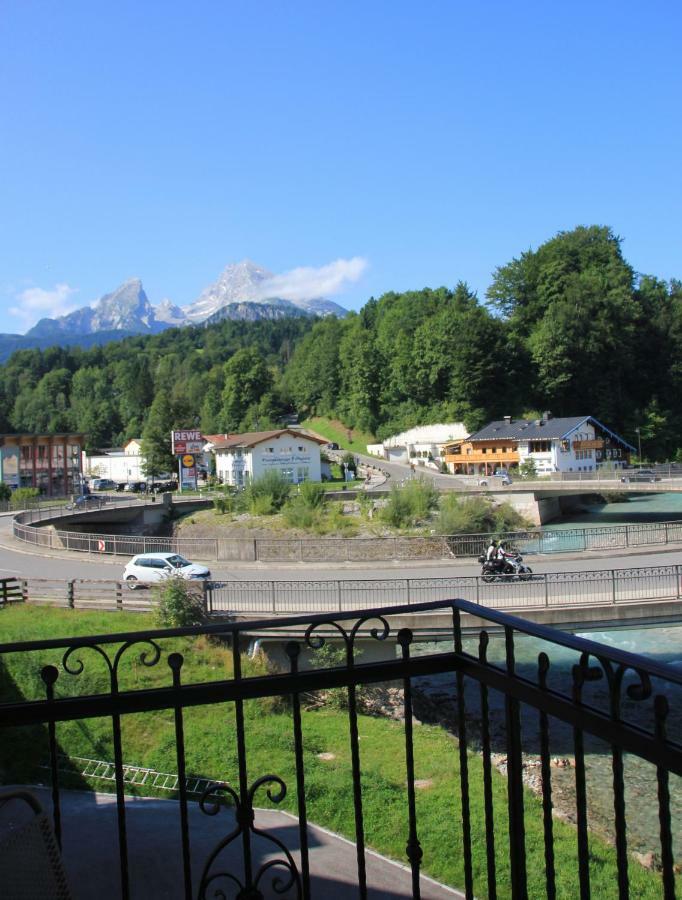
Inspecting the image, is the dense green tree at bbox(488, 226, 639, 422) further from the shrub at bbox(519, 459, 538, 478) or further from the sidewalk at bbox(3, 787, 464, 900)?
the sidewalk at bbox(3, 787, 464, 900)

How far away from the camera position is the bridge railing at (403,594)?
18844 mm

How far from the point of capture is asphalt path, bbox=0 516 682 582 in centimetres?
2623

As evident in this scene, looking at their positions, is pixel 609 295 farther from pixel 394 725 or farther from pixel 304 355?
pixel 394 725

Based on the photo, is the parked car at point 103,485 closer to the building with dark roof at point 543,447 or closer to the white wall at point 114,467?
the white wall at point 114,467

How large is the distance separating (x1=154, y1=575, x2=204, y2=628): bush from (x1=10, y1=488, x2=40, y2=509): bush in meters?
41.2

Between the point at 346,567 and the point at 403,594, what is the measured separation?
21.5ft

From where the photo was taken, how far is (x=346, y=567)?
28.3 meters

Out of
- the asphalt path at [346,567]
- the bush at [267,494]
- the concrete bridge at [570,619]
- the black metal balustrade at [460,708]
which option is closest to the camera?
the black metal balustrade at [460,708]

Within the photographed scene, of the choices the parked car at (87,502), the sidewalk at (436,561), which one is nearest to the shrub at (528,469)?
the sidewalk at (436,561)

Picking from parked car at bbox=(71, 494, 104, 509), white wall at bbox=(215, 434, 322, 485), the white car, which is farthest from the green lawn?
the white car

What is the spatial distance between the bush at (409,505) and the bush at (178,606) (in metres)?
24.2

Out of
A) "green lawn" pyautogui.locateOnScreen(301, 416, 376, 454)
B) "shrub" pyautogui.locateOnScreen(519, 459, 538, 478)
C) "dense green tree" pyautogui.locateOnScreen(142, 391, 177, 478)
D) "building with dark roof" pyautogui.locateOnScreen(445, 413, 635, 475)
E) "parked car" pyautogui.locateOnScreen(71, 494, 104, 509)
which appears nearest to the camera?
"parked car" pyautogui.locateOnScreen(71, 494, 104, 509)

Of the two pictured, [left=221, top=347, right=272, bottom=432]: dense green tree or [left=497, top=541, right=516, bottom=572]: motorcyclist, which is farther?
[left=221, top=347, right=272, bottom=432]: dense green tree

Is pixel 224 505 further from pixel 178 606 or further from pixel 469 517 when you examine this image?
pixel 178 606
